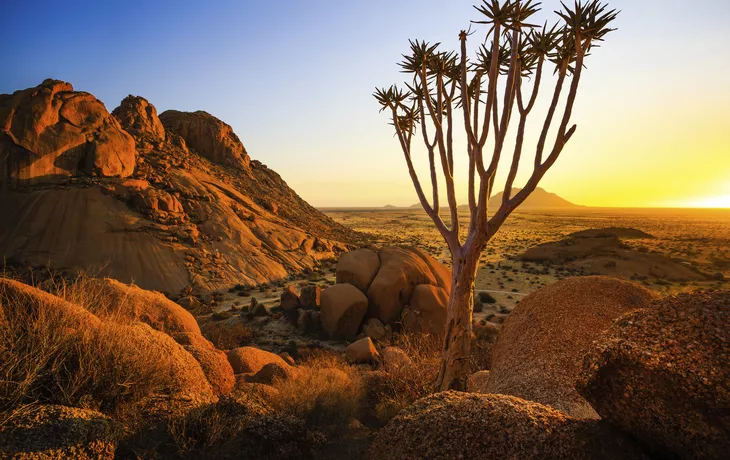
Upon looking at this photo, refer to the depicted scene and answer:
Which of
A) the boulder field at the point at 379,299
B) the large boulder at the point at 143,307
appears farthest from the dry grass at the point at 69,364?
the boulder field at the point at 379,299

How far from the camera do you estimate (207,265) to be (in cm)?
2170

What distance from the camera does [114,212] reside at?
866 inches

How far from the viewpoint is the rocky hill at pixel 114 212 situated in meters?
19.9

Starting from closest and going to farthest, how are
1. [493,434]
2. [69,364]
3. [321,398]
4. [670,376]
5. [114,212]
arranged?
[670,376] → [493,434] → [69,364] → [321,398] → [114,212]

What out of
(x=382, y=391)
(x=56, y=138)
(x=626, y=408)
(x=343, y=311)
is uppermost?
(x=56, y=138)

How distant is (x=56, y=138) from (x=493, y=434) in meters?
30.2

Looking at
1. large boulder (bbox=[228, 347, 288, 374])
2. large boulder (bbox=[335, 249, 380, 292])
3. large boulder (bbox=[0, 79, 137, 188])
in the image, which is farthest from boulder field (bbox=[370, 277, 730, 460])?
large boulder (bbox=[0, 79, 137, 188])

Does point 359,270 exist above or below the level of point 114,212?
below

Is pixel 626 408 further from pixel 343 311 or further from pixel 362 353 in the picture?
pixel 343 311

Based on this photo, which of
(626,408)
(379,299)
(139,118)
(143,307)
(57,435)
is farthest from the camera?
(139,118)

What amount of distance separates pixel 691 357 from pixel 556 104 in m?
5.30

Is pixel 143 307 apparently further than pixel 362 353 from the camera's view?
No

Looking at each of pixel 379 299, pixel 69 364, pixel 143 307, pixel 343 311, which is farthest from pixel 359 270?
pixel 69 364

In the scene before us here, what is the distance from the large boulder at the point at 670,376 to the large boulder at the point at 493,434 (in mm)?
216
